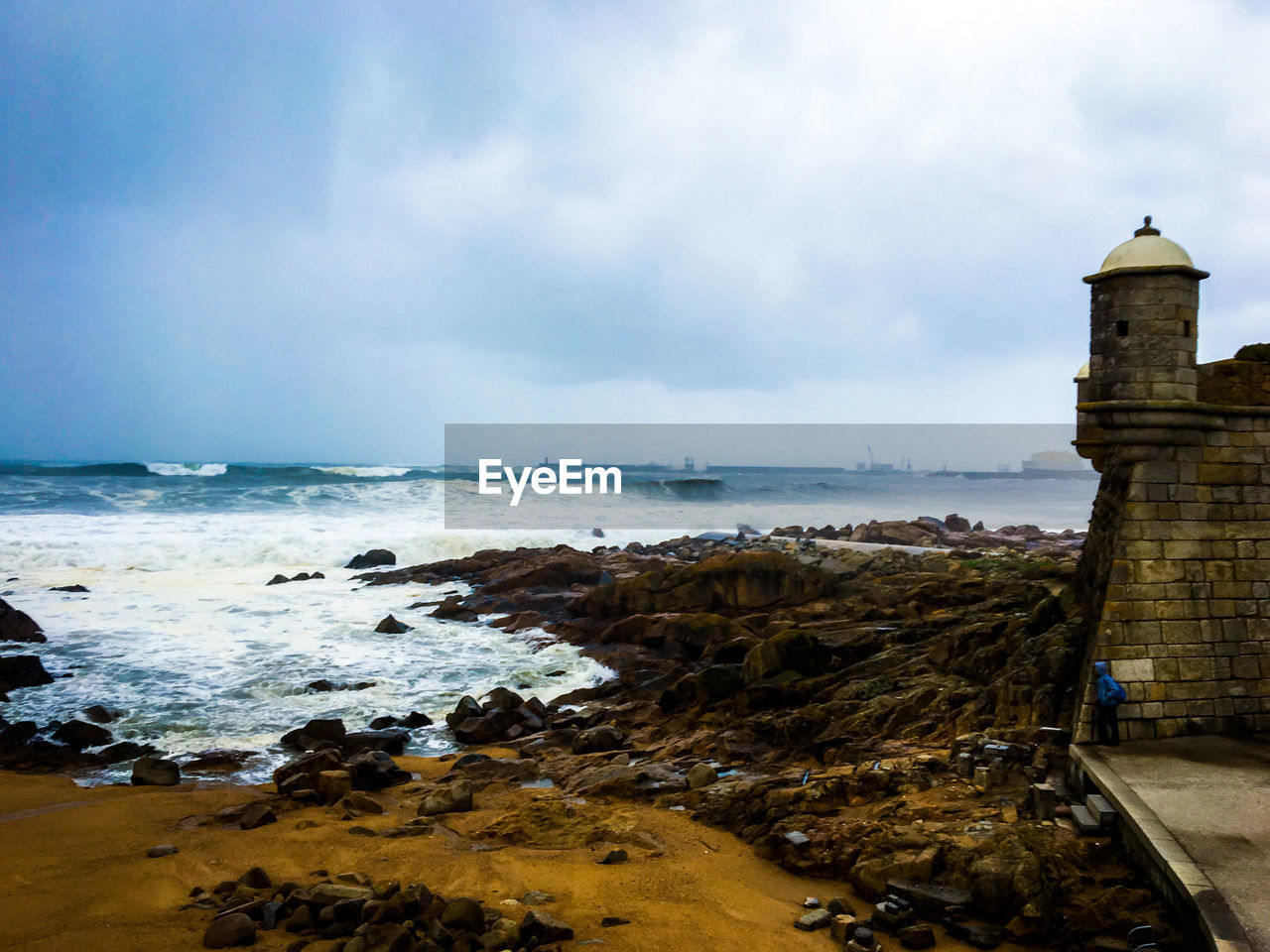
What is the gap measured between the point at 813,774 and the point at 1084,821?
9.03ft

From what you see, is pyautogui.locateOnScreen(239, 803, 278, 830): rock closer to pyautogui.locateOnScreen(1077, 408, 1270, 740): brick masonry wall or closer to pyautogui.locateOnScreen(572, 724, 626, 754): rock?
pyautogui.locateOnScreen(572, 724, 626, 754): rock

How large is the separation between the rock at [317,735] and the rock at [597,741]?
3.32 metres

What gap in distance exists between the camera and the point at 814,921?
5.88m

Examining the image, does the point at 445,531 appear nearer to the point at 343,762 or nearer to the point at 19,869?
the point at 343,762

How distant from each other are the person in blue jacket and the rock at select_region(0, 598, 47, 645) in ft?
61.6

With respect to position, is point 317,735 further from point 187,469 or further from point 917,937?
point 187,469

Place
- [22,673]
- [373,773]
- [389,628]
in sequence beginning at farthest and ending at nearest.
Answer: [389,628]
[22,673]
[373,773]

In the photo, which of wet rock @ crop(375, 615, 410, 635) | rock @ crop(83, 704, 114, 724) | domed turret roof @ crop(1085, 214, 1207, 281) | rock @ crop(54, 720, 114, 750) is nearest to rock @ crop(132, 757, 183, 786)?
rock @ crop(54, 720, 114, 750)

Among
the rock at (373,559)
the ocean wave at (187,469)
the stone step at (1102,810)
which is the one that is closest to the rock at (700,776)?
the stone step at (1102,810)

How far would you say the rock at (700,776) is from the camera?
890 centimetres

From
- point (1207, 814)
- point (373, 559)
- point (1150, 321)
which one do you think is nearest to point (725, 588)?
point (1150, 321)

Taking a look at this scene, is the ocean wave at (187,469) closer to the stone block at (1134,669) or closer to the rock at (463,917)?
the rock at (463,917)

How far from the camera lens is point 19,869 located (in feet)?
23.0

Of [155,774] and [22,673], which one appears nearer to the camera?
[155,774]
